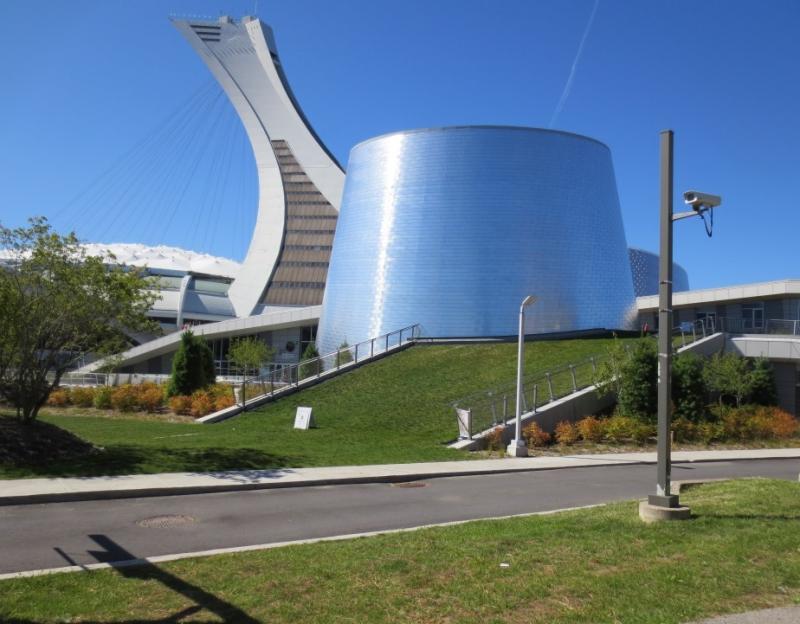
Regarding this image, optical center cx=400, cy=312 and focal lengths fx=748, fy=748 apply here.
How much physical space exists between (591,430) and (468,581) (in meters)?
15.1

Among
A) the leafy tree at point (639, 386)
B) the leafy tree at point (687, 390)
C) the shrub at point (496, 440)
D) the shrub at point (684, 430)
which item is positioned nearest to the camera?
the shrub at point (496, 440)

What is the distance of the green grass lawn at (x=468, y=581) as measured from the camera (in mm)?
5641

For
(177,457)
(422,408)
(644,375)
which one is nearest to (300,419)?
(422,408)

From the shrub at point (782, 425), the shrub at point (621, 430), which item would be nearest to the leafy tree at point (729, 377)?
the shrub at point (782, 425)

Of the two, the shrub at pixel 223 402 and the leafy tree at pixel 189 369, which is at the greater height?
the leafy tree at pixel 189 369

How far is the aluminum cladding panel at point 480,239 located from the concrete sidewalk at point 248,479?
68.8ft

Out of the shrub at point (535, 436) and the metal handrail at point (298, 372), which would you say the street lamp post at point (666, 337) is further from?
the metal handrail at point (298, 372)

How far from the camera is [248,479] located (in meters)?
12.9

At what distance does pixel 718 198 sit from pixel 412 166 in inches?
1280

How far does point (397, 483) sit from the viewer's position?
13805 mm

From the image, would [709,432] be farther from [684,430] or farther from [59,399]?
[59,399]

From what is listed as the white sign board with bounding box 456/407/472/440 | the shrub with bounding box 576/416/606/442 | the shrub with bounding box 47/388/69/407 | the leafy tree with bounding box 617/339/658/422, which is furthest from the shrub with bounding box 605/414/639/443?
the shrub with bounding box 47/388/69/407

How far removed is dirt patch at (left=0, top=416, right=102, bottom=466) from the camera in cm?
1384

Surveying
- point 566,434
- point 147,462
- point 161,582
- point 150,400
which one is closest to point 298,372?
point 150,400
